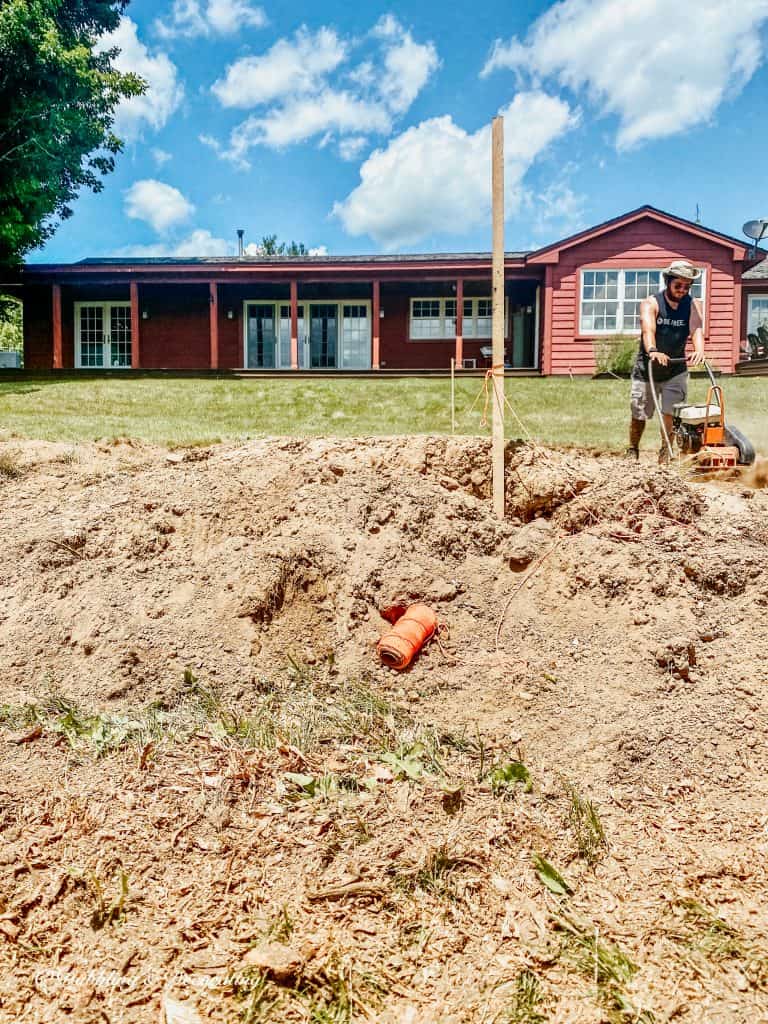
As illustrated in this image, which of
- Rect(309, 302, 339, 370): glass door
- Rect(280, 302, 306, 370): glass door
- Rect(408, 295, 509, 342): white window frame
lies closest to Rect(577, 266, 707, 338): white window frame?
Rect(408, 295, 509, 342): white window frame

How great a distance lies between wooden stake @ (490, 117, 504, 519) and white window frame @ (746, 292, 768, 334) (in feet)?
58.5

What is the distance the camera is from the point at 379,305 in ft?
61.3

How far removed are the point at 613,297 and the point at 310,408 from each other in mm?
10532

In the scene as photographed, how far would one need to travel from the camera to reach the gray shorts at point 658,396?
6.24 m

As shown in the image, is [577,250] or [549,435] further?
[577,250]

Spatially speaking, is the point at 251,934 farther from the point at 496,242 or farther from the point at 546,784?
the point at 496,242

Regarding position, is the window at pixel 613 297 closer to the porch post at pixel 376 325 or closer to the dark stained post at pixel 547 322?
the dark stained post at pixel 547 322

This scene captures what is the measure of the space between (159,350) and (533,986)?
19760 millimetres

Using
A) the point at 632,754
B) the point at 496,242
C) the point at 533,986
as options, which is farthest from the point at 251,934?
the point at 496,242

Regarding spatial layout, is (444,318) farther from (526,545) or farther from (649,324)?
(526,545)

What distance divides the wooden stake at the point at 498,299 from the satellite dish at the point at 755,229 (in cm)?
1625

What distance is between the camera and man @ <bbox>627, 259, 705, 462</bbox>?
19.6 ft

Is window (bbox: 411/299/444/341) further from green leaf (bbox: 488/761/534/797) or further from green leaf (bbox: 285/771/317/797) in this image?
green leaf (bbox: 285/771/317/797)

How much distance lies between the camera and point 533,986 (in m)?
1.62
